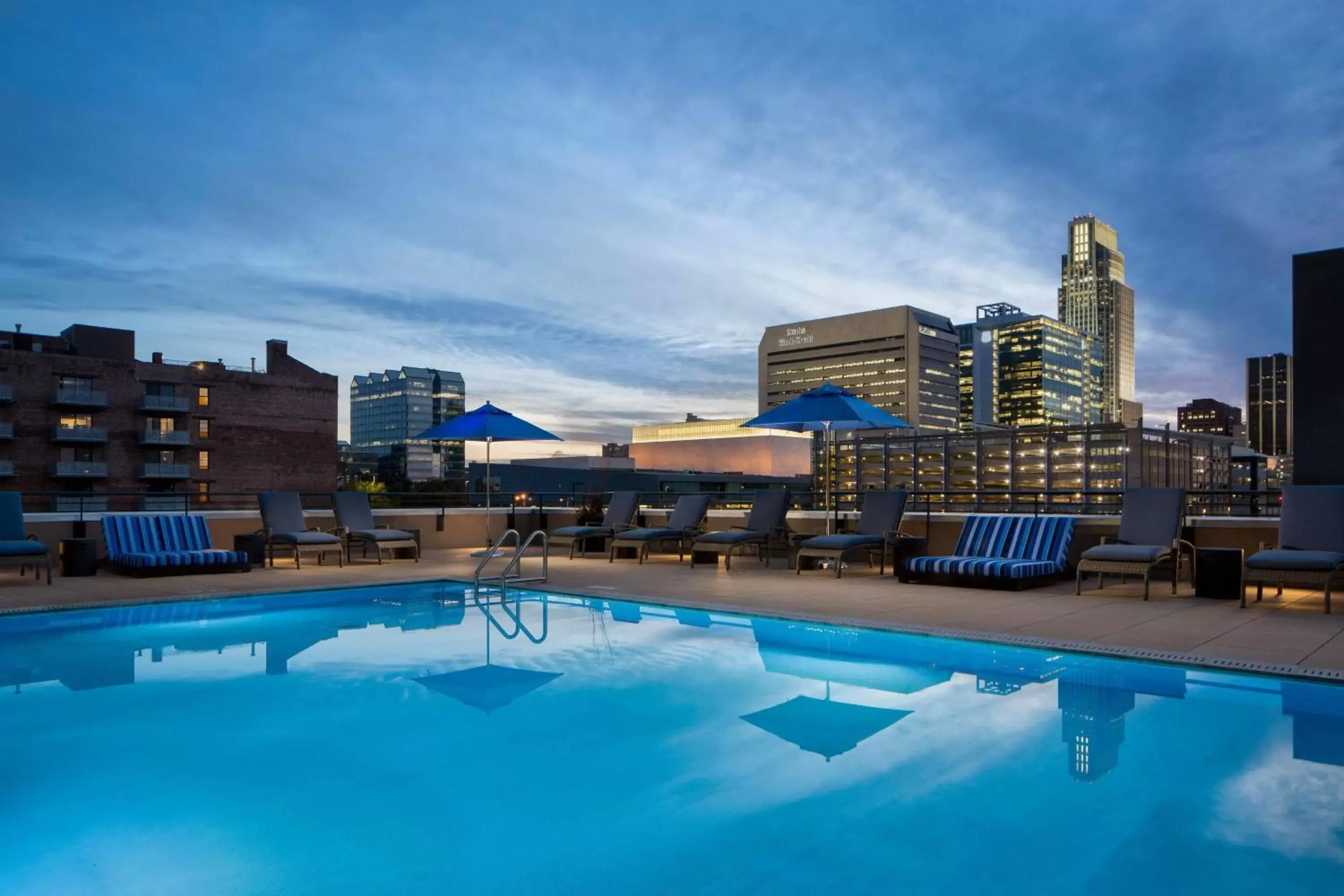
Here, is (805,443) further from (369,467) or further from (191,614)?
(191,614)

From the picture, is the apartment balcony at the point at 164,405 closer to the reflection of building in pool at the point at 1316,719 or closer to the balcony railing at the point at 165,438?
the balcony railing at the point at 165,438

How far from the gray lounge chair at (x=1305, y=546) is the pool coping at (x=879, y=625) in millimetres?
2499

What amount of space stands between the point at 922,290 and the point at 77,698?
141 metres

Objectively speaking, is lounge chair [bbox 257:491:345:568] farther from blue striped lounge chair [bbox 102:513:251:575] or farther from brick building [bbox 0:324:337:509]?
brick building [bbox 0:324:337:509]

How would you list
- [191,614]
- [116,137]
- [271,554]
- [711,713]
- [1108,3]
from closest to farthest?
[711,713] < [191,614] < [271,554] < [1108,3] < [116,137]

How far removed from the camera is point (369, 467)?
92438 mm

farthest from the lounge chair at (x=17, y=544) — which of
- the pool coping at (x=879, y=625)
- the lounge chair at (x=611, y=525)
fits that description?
the lounge chair at (x=611, y=525)

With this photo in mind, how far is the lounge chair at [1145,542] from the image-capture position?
321 inches

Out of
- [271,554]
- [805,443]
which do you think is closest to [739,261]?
[805,443]

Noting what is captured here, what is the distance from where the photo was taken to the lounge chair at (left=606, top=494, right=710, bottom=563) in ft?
39.6

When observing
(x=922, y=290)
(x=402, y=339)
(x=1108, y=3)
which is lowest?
(x=402, y=339)

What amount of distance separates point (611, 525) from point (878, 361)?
481 feet

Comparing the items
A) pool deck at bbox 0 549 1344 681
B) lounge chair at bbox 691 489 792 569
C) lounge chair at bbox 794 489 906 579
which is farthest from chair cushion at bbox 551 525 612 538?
lounge chair at bbox 794 489 906 579

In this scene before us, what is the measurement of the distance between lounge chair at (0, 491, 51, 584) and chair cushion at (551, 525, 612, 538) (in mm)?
5837
